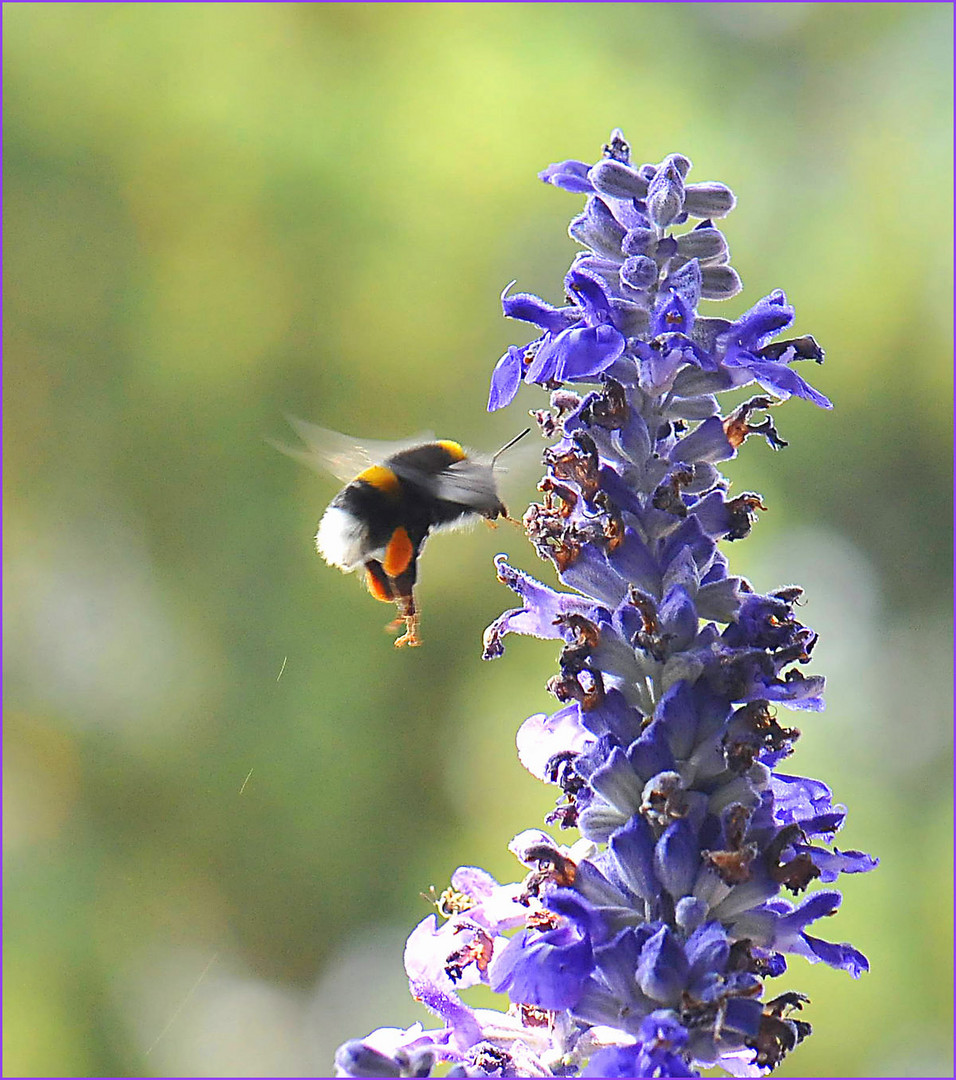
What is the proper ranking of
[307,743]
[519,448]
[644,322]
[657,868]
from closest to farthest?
[657,868] → [644,322] → [519,448] → [307,743]

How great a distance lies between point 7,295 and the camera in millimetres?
6039

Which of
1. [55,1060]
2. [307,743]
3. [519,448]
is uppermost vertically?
[307,743]

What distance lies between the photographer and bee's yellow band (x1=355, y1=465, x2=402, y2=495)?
2.18 m

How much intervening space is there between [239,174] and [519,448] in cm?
436

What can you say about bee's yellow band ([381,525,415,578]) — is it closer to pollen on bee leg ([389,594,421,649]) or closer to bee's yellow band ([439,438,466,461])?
pollen on bee leg ([389,594,421,649])

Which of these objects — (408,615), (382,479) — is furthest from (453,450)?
(408,615)

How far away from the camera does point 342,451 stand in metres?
2.31

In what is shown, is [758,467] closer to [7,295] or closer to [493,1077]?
[7,295]

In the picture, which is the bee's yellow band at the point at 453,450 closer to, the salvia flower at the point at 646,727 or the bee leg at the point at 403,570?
the bee leg at the point at 403,570

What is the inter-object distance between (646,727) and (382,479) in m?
1.01

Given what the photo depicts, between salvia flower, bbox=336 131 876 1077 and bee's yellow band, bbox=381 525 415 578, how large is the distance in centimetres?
72

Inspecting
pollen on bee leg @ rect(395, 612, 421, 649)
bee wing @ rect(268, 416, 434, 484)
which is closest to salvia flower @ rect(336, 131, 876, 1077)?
pollen on bee leg @ rect(395, 612, 421, 649)

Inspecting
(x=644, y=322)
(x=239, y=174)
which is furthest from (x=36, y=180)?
(x=644, y=322)

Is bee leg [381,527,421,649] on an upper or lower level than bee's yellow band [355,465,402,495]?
lower
